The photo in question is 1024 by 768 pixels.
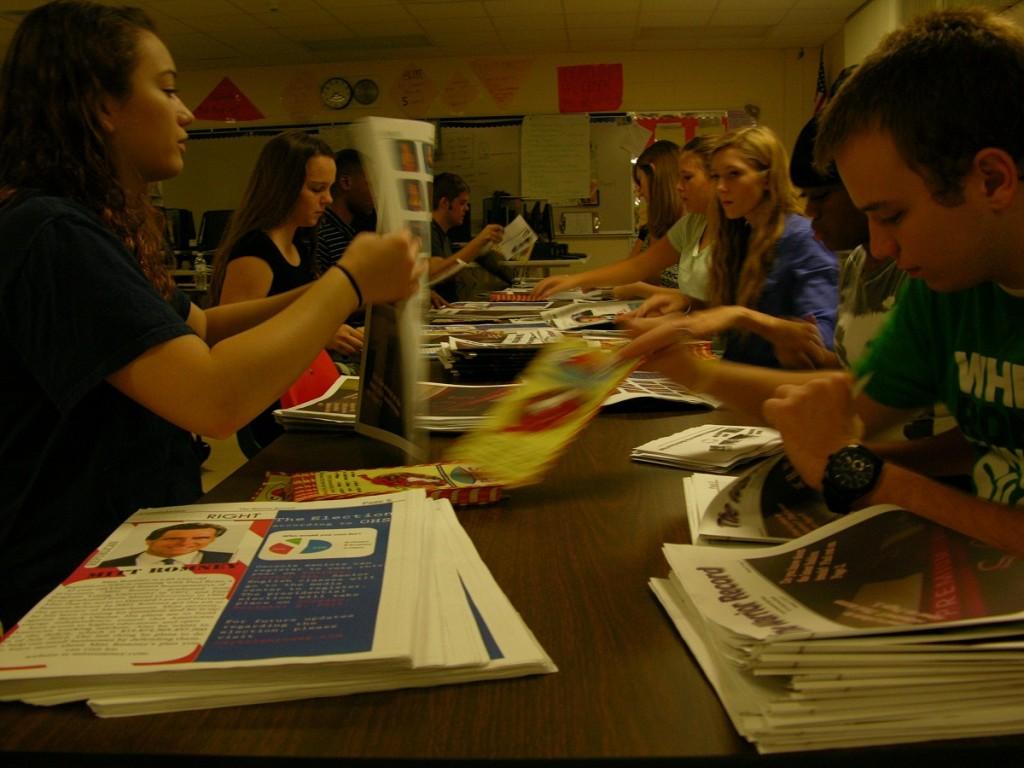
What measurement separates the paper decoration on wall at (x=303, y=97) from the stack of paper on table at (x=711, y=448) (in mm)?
6605

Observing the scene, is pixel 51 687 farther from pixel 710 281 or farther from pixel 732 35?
pixel 732 35

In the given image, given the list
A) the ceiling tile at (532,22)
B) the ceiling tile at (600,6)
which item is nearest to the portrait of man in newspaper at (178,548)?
the ceiling tile at (600,6)

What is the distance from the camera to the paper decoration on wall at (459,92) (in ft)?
22.7

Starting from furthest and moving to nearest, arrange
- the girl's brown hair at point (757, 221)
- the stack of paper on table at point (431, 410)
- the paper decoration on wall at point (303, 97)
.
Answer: the paper decoration on wall at point (303, 97)
the girl's brown hair at point (757, 221)
the stack of paper on table at point (431, 410)

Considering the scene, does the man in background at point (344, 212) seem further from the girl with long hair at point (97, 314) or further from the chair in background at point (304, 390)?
the girl with long hair at point (97, 314)

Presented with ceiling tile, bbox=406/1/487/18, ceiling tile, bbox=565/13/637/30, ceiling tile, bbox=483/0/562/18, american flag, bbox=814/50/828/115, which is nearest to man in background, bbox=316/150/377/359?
ceiling tile, bbox=406/1/487/18

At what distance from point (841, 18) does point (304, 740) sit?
22.3ft

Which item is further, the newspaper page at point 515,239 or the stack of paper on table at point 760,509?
the newspaper page at point 515,239

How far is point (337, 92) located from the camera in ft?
23.0

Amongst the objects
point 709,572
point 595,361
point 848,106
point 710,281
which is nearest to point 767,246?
point 710,281

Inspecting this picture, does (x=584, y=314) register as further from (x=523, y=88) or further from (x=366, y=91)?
(x=366, y=91)

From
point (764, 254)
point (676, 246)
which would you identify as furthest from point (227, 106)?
point (764, 254)

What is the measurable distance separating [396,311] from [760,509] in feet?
1.90

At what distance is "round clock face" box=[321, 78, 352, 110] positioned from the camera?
7.00m
